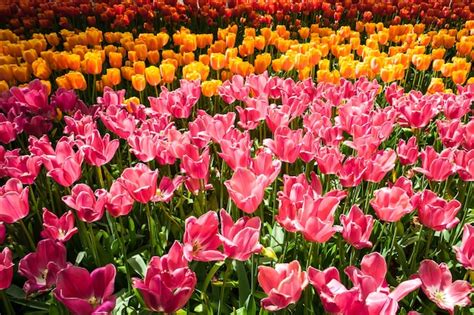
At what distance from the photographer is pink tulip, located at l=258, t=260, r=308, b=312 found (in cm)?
129

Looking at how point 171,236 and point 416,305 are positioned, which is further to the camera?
point 171,236

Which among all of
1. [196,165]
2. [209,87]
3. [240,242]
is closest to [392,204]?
[240,242]

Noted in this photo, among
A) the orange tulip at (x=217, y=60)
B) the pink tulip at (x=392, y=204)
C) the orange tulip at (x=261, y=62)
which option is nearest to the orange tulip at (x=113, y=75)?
the orange tulip at (x=217, y=60)

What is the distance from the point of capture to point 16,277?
82.9 inches

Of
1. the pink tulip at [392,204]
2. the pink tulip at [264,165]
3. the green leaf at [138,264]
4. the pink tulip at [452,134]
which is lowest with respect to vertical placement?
the green leaf at [138,264]

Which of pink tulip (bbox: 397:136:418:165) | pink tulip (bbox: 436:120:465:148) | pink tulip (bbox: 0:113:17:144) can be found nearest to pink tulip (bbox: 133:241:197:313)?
pink tulip (bbox: 397:136:418:165)

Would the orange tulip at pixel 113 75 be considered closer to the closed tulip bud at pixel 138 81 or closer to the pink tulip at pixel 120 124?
the closed tulip bud at pixel 138 81

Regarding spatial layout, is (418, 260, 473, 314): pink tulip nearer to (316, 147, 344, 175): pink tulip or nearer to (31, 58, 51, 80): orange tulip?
(316, 147, 344, 175): pink tulip

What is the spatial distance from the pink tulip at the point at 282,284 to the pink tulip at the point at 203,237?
0.16 m

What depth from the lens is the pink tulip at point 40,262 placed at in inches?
60.4

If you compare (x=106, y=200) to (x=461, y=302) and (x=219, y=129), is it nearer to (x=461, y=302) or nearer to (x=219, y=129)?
(x=219, y=129)

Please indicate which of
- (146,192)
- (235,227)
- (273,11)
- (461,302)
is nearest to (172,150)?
(146,192)

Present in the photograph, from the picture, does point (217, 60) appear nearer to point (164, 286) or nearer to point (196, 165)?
point (196, 165)

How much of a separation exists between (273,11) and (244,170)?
4703 mm
